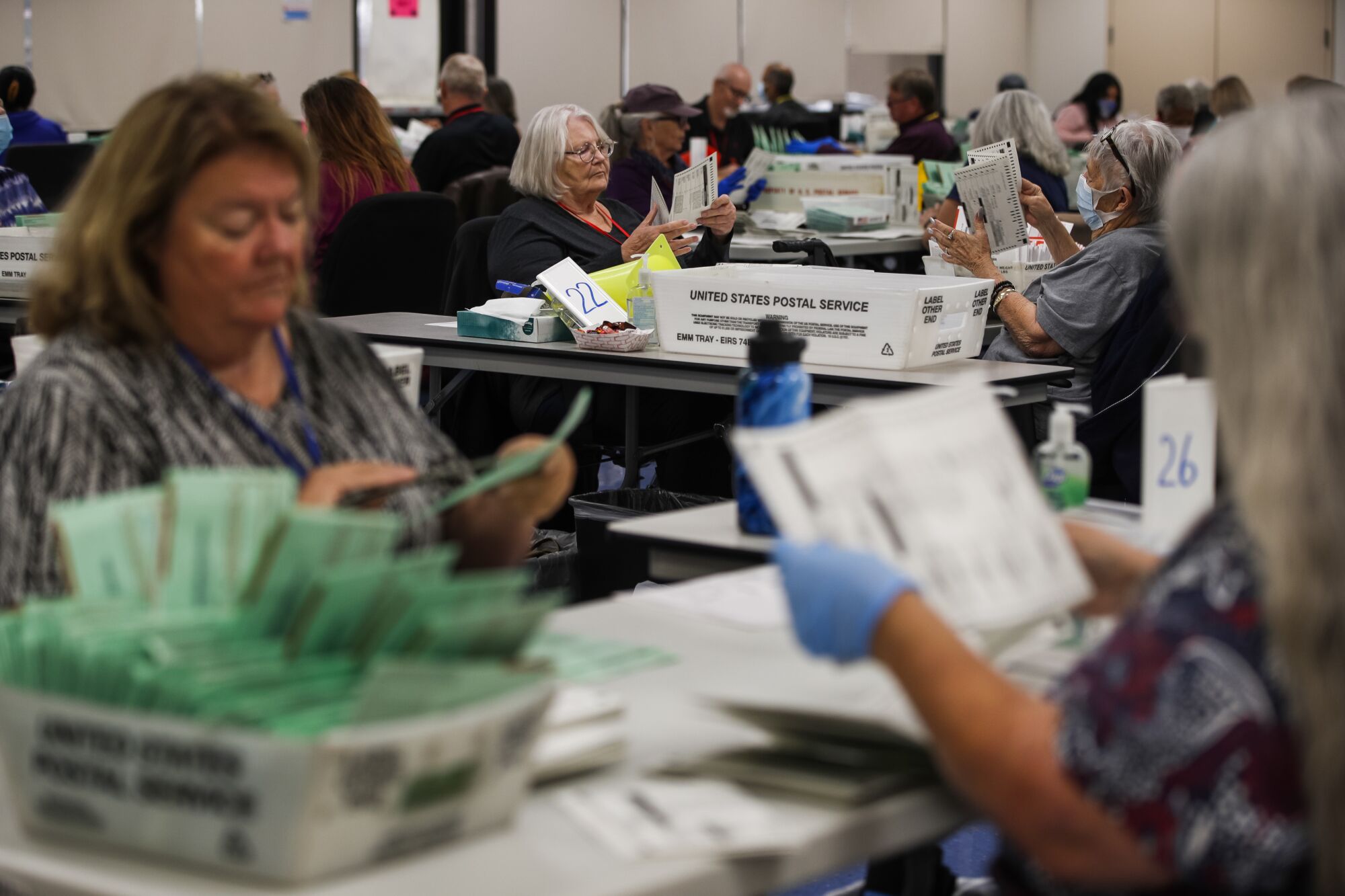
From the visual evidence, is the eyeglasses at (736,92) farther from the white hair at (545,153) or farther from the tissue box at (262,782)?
the tissue box at (262,782)

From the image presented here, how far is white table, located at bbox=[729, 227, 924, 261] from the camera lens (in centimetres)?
590

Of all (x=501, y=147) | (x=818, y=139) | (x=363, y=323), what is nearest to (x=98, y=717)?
(x=363, y=323)

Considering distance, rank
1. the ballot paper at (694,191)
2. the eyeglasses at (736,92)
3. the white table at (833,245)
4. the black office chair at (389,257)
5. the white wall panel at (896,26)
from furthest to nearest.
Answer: the white wall panel at (896,26)
the eyeglasses at (736,92)
the white table at (833,245)
the black office chair at (389,257)
the ballot paper at (694,191)

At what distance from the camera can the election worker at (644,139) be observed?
19.9 ft

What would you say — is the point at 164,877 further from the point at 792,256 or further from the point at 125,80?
the point at 125,80

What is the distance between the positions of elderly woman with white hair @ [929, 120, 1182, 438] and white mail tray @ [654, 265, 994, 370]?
0.20 m

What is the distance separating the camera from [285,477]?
1.14 m

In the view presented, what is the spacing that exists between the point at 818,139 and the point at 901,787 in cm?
860

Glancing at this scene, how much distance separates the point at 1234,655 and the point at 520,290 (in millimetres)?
3125

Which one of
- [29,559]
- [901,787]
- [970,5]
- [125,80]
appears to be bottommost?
[901,787]

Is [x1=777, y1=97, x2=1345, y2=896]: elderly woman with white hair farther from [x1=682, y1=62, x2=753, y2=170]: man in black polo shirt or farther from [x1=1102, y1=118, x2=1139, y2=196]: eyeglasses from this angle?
[x1=682, y1=62, x2=753, y2=170]: man in black polo shirt

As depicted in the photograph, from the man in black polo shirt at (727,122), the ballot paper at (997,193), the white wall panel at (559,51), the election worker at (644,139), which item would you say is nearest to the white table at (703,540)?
the ballot paper at (997,193)

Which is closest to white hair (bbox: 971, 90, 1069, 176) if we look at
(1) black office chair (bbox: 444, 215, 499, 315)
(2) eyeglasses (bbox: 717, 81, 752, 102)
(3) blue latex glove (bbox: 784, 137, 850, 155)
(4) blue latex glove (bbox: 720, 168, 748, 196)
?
(4) blue latex glove (bbox: 720, 168, 748, 196)

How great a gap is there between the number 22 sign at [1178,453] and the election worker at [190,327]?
27.5 inches
